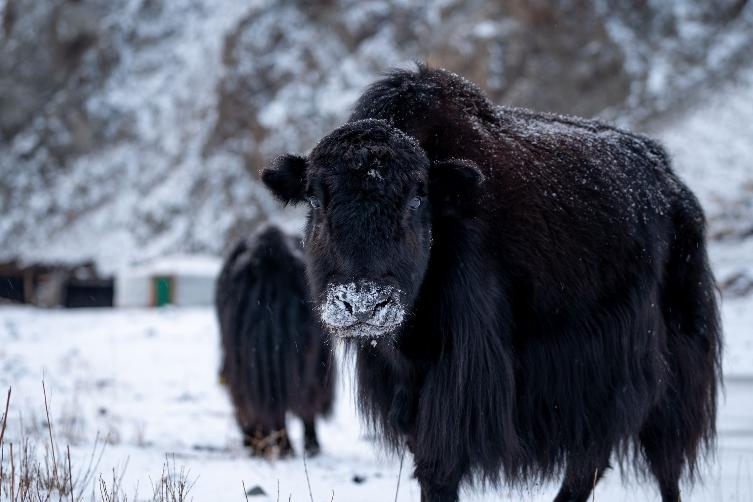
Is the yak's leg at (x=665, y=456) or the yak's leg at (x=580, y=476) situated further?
Result: the yak's leg at (x=665, y=456)

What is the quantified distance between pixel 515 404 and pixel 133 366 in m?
8.65

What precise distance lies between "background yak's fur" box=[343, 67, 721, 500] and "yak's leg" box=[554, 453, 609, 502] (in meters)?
0.01

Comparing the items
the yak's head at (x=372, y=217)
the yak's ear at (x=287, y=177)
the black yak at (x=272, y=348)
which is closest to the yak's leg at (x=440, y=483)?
the yak's head at (x=372, y=217)

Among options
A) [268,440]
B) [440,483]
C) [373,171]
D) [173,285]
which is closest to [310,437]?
[268,440]

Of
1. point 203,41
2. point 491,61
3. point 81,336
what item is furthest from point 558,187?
point 203,41

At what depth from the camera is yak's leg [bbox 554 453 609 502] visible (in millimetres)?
3488

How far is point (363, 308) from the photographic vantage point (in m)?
2.67

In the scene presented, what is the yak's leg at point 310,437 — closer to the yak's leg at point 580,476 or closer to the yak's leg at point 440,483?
the yak's leg at point 580,476

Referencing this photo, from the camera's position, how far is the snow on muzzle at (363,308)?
268 cm

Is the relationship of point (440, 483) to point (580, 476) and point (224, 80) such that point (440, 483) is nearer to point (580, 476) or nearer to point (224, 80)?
point (580, 476)

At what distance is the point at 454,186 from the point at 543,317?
0.75m

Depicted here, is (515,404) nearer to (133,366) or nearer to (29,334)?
(133,366)

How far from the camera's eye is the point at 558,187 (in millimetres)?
3555

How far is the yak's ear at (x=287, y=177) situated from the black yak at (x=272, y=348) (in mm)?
2699
